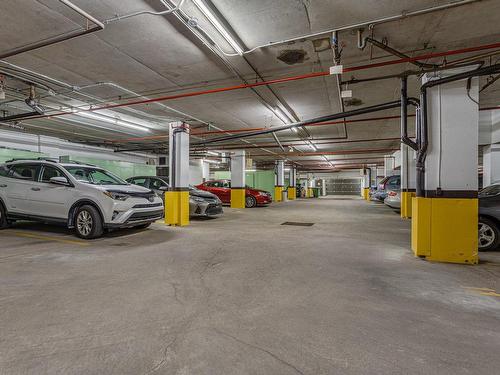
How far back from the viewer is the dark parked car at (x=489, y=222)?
437 cm

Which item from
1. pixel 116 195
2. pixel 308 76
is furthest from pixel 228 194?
pixel 308 76

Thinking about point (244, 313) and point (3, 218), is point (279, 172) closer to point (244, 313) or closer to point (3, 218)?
point (3, 218)

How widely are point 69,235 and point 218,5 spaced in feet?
17.2

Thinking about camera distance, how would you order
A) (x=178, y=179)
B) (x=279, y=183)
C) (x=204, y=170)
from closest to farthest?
(x=178, y=179) → (x=279, y=183) → (x=204, y=170)

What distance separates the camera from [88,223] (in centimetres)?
504

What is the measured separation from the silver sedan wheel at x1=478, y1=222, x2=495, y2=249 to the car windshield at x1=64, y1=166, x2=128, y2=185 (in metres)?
7.19

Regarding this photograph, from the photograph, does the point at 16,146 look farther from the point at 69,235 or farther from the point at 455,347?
the point at 455,347

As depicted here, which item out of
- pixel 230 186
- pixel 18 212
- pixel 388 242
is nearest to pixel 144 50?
pixel 18 212

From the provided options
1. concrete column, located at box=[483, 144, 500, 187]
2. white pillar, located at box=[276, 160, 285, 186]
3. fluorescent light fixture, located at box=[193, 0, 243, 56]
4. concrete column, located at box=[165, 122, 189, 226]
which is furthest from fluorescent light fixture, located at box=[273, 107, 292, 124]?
white pillar, located at box=[276, 160, 285, 186]

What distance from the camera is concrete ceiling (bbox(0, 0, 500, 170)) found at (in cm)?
334

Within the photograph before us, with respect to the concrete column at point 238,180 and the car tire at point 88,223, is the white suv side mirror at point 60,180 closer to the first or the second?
the car tire at point 88,223

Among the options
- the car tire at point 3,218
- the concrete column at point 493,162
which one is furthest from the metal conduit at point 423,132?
the car tire at point 3,218

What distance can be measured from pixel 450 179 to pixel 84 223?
6.40 meters

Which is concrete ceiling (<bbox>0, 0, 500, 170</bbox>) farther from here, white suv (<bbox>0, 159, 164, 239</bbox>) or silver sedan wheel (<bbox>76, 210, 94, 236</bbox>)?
silver sedan wheel (<bbox>76, 210, 94, 236</bbox>)
